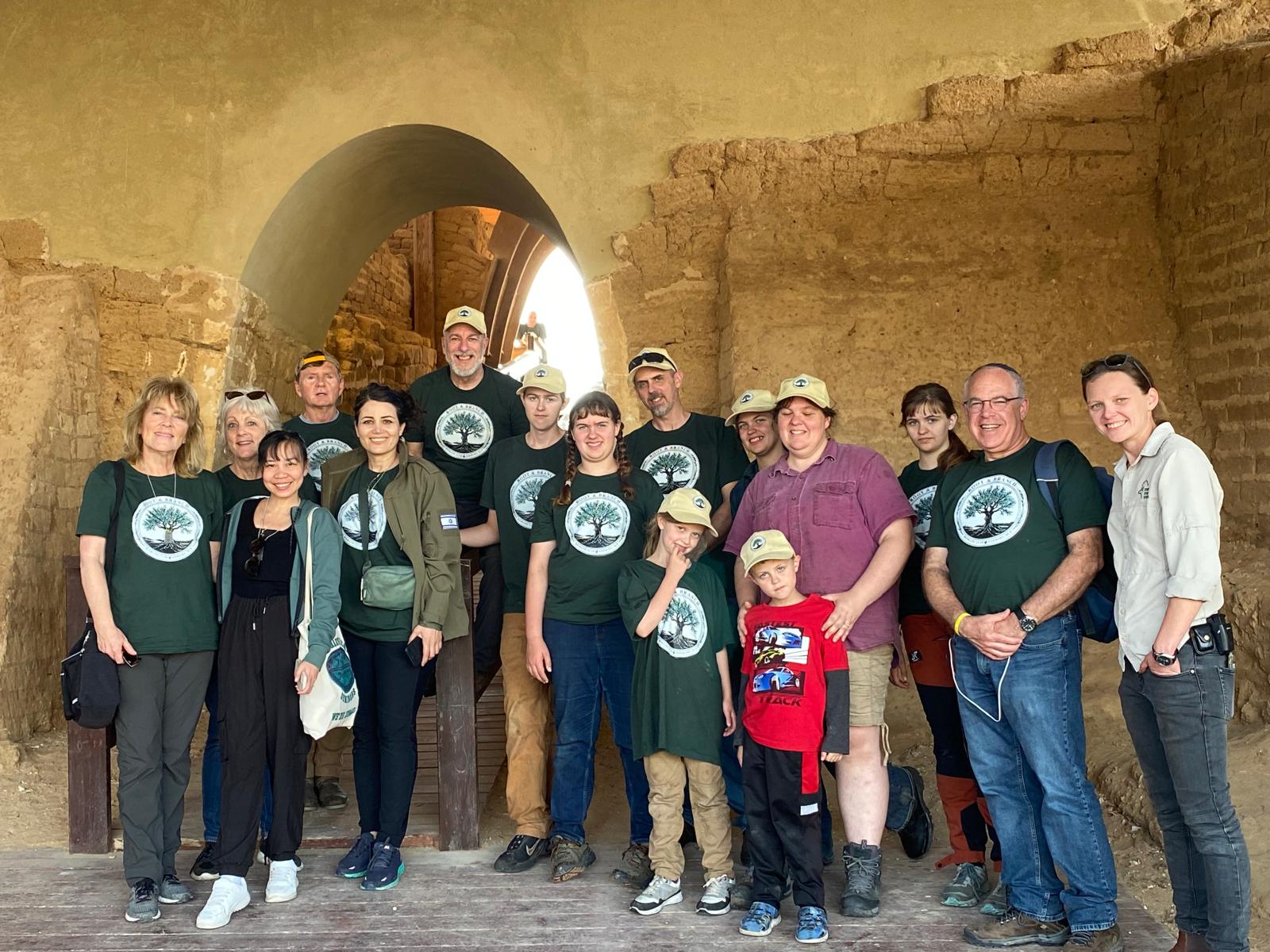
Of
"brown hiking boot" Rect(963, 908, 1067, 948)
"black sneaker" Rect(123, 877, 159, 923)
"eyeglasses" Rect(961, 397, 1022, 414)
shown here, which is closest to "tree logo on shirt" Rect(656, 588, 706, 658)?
"eyeglasses" Rect(961, 397, 1022, 414)

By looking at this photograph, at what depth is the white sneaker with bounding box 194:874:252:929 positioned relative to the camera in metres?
3.45

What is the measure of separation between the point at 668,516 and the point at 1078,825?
146 centimetres

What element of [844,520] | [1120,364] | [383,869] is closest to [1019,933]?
[844,520]

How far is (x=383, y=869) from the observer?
3.79 meters

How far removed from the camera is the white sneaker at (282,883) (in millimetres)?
3652

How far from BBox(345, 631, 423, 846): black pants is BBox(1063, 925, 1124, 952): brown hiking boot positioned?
2099 mm

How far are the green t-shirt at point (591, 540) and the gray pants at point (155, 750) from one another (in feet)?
3.82

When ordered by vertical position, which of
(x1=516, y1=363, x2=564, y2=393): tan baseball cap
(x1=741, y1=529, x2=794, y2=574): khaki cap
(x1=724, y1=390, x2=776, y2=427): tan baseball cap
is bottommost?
(x1=741, y1=529, x2=794, y2=574): khaki cap

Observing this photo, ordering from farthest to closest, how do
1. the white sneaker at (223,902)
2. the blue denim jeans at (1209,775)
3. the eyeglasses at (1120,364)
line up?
the white sneaker at (223,902), the eyeglasses at (1120,364), the blue denim jeans at (1209,775)

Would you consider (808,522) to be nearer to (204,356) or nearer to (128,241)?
(204,356)

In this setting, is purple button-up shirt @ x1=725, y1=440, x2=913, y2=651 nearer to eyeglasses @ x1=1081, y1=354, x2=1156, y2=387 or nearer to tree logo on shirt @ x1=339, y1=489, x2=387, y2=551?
eyeglasses @ x1=1081, y1=354, x2=1156, y2=387

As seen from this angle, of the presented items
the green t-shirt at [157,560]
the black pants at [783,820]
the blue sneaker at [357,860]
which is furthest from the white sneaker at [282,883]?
the black pants at [783,820]

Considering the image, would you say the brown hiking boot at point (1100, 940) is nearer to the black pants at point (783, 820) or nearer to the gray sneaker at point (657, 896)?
the black pants at point (783, 820)

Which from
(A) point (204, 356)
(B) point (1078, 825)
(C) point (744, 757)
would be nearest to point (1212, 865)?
(B) point (1078, 825)
